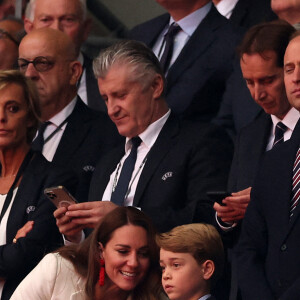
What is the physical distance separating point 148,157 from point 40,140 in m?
1.03

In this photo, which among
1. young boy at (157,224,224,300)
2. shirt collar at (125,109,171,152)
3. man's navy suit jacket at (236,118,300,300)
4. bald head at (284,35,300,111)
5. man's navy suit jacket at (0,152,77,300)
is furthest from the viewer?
shirt collar at (125,109,171,152)

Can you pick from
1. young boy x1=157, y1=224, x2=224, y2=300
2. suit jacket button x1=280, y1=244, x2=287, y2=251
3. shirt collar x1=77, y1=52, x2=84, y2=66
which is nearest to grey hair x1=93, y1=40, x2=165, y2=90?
shirt collar x1=77, y1=52, x2=84, y2=66

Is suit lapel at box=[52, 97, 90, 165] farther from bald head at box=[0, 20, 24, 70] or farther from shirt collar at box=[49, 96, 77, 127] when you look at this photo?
bald head at box=[0, 20, 24, 70]

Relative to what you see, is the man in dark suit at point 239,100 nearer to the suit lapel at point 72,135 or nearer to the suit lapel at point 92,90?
the suit lapel at point 72,135

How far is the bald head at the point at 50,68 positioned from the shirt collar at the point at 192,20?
68cm

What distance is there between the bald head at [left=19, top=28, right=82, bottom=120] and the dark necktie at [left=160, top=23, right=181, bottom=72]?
54 cm

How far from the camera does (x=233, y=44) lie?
6.30 m

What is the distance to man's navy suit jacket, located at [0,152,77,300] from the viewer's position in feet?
18.7

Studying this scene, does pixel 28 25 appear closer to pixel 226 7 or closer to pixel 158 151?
pixel 226 7

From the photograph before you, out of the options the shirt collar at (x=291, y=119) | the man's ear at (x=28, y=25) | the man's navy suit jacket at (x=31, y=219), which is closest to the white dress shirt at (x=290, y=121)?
the shirt collar at (x=291, y=119)

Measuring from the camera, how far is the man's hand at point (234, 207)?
5.02 meters

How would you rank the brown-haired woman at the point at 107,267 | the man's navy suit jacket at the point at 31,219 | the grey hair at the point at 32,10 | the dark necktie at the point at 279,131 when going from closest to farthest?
the brown-haired woman at the point at 107,267 → the dark necktie at the point at 279,131 → the man's navy suit jacket at the point at 31,219 → the grey hair at the point at 32,10

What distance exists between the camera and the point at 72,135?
21.0 feet

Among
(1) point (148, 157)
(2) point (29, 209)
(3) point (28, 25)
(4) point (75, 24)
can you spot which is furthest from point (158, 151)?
(3) point (28, 25)
